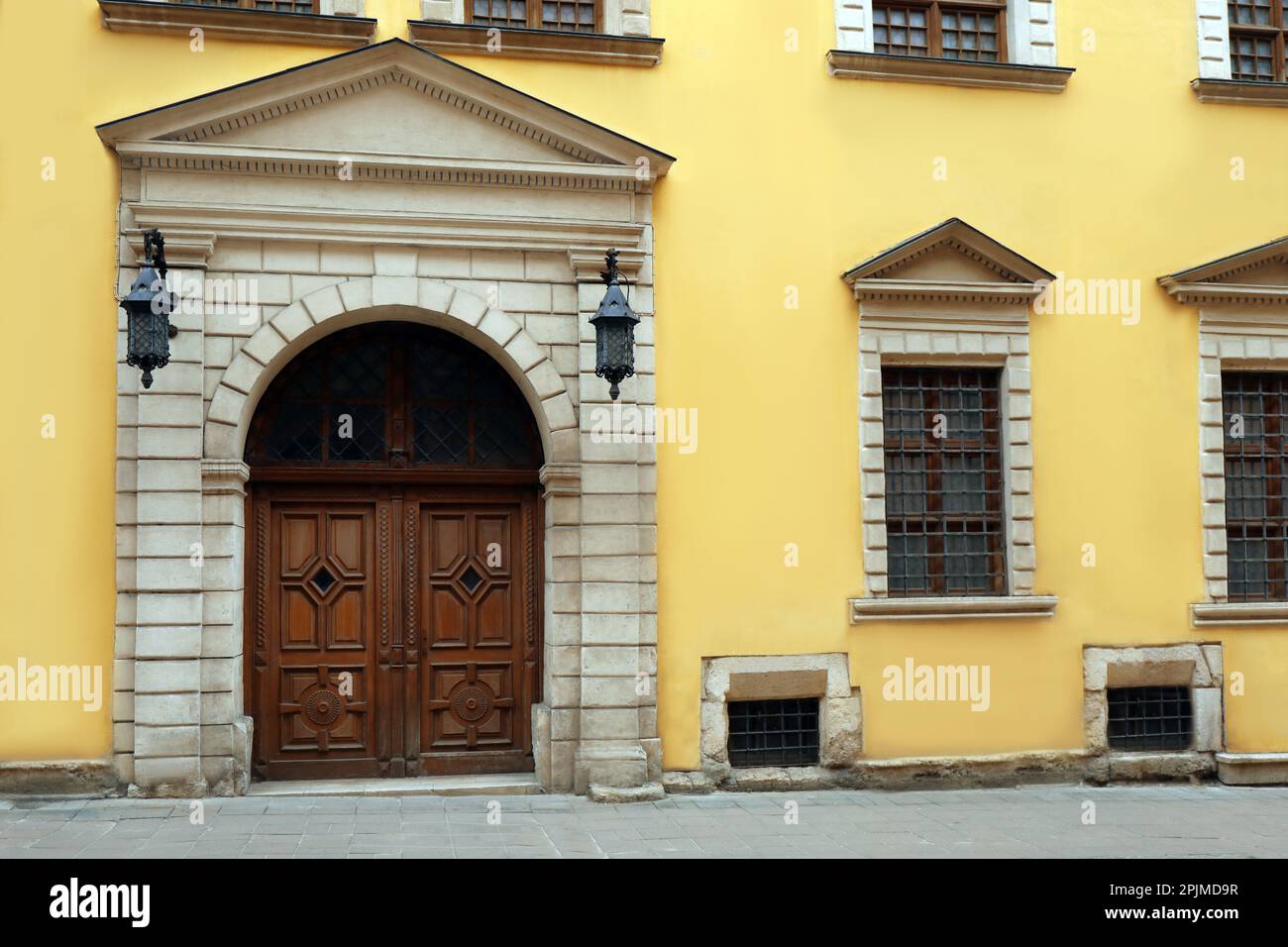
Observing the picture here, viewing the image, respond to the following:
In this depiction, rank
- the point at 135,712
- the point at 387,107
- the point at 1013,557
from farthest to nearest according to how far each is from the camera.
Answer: the point at 1013,557, the point at 387,107, the point at 135,712

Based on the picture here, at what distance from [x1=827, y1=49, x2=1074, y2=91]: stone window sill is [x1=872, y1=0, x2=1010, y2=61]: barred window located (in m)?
0.22

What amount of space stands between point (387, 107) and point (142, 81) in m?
1.78

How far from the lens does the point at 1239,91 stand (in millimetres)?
11344

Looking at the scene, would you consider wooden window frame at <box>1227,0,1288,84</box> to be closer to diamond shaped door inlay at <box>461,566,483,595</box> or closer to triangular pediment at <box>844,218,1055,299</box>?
triangular pediment at <box>844,218,1055,299</box>

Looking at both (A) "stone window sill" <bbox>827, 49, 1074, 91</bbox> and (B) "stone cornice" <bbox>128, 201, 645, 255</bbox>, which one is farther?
(A) "stone window sill" <bbox>827, 49, 1074, 91</bbox>

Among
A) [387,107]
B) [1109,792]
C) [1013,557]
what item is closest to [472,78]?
[387,107]

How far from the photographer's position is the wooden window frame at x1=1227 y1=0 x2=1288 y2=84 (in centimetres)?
1162

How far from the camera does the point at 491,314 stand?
Result: 1001 cm

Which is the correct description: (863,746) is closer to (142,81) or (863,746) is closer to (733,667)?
(733,667)

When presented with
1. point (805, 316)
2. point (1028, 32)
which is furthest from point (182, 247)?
point (1028, 32)

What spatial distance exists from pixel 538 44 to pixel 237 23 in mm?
2254

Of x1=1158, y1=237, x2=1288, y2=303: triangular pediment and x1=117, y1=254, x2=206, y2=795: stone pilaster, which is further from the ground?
x1=1158, y1=237, x2=1288, y2=303: triangular pediment

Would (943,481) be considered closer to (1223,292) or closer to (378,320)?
(1223,292)

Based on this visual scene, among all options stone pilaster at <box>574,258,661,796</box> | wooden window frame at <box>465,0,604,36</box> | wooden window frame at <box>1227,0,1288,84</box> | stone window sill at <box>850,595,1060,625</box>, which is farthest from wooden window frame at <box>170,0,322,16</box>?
wooden window frame at <box>1227,0,1288,84</box>
